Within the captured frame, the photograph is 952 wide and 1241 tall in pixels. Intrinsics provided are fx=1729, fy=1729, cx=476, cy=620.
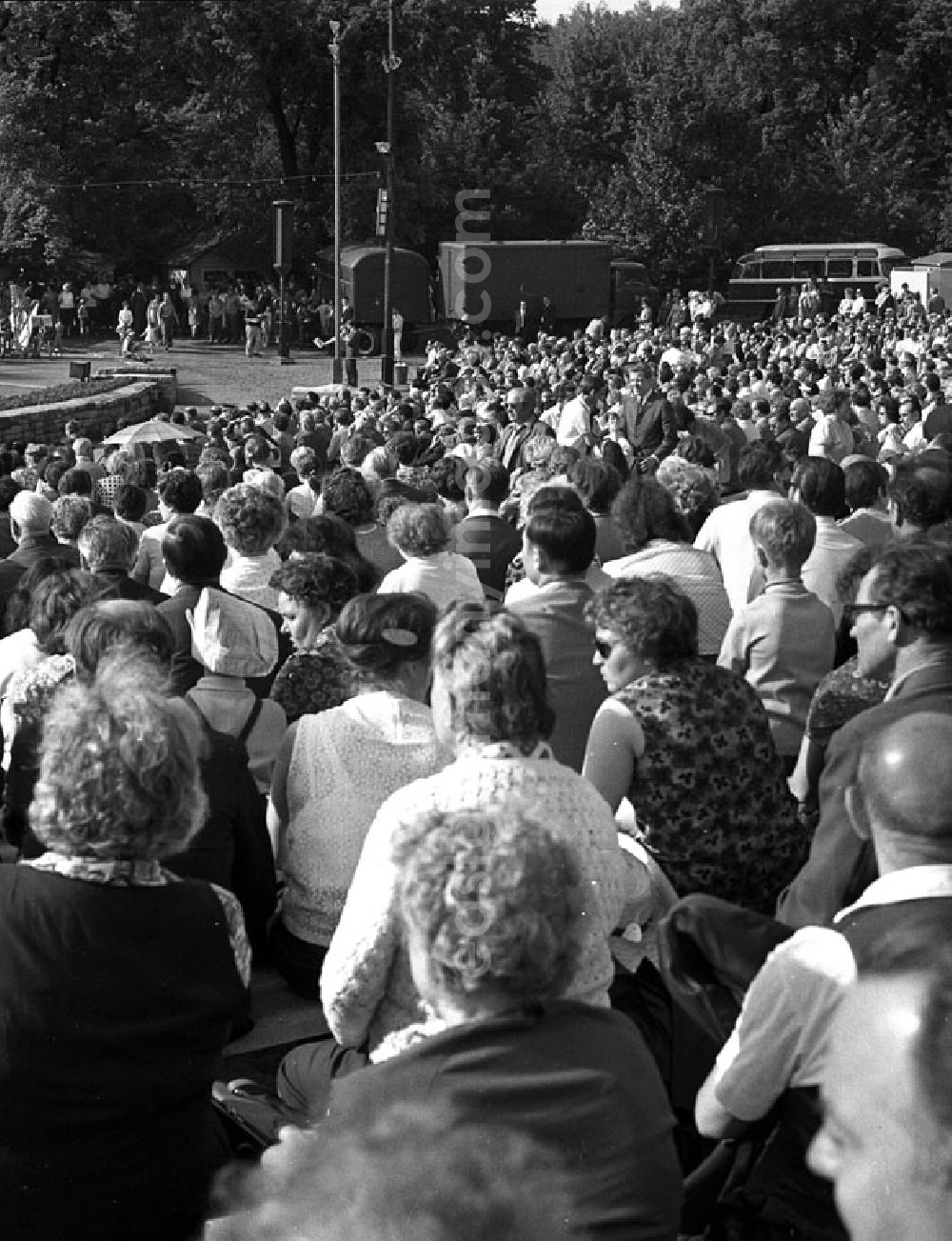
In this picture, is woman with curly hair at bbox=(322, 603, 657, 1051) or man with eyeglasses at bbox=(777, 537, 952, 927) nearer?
woman with curly hair at bbox=(322, 603, 657, 1051)

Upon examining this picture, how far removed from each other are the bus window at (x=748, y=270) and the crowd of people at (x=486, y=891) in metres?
43.0

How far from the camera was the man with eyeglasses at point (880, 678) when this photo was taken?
374 centimetres

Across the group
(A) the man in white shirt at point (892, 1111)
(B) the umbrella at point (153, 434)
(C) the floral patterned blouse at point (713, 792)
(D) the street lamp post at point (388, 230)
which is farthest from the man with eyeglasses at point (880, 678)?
(D) the street lamp post at point (388, 230)

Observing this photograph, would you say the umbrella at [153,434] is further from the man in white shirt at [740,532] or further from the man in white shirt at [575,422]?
the man in white shirt at [740,532]

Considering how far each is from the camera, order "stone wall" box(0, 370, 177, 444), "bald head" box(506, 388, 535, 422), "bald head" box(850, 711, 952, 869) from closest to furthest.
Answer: "bald head" box(850, 711, 952, 869), "bald head" box(506, 388, 535, 422), "stone wall" box(0, 370, 177, 444)

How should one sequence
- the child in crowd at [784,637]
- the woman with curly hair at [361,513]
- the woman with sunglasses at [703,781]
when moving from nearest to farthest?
1. the woman with sunglasses at [703,781]
2. the child in crowd at [784,637]
3. the woman with curly hair at [361,513]

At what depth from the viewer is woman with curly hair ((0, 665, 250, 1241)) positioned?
3199 mm

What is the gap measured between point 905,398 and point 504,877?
13170 mm

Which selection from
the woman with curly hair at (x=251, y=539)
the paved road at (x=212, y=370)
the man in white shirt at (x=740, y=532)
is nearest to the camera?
the woman with curly hair at (x=251, y=539)

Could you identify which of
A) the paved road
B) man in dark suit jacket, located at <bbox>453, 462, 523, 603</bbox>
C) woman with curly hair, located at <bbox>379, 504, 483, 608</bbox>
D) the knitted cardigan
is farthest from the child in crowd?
the paved road

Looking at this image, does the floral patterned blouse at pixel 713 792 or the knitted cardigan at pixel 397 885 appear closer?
the knitted cardigan at pixel 397 885

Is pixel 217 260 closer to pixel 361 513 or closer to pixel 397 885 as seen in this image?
pixel 361 513

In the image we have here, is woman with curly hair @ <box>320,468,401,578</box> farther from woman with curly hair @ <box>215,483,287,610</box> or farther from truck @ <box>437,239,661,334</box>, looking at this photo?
truck @ <box>437,239,661,334</box>

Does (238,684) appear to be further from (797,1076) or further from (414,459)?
(414,459)
